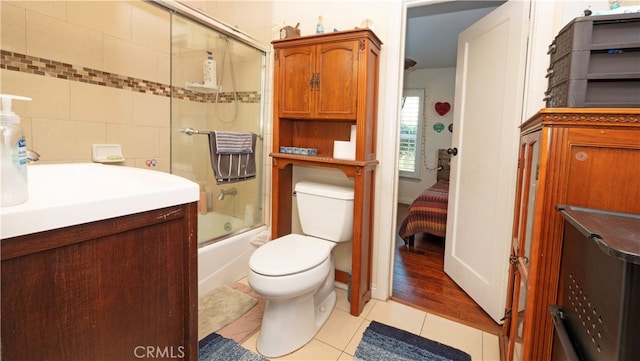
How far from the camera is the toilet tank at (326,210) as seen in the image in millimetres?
1916

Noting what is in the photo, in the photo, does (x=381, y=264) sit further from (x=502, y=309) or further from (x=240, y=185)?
(x=240, y=185)

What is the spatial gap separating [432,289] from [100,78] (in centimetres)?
273

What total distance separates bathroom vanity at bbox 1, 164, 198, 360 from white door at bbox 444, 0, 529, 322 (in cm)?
179

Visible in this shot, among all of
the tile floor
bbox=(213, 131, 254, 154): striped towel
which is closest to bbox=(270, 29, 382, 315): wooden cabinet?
the tile floor

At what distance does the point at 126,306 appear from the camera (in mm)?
601

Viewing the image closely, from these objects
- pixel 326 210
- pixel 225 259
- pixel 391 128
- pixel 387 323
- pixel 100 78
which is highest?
pixel 100 78

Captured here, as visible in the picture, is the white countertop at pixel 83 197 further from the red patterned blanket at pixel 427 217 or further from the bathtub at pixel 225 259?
the red patterned blanket at pixel 427 217

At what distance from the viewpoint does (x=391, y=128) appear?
198 centimetres

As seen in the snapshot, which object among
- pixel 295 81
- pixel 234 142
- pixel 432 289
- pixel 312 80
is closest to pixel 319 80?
pixel 312 80

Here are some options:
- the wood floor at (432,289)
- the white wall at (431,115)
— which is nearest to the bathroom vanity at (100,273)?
the wood floor at (432,289)

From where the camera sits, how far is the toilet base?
155cm

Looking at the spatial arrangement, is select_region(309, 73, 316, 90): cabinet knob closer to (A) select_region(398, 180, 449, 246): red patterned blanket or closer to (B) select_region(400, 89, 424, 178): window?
(A) select_region(398, 180, 449, 246): red patterned blanket

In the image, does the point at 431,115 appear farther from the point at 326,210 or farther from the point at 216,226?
the point at 216,226

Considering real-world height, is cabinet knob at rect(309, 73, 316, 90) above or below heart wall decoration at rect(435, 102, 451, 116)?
below
